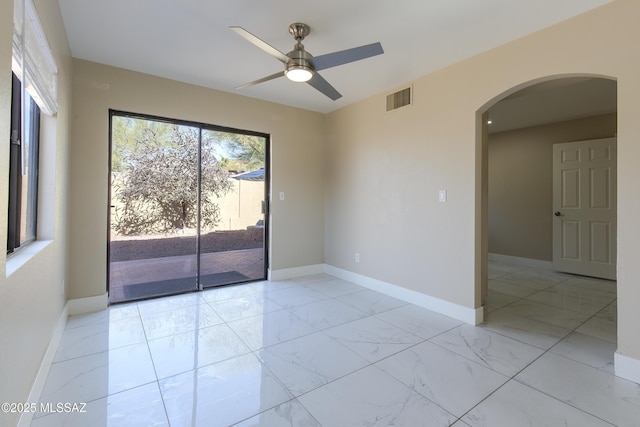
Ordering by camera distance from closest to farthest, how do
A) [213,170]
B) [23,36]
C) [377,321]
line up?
1. [23,36]
2. [377,321]
3. [213,170]

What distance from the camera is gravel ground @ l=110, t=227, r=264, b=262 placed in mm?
4402

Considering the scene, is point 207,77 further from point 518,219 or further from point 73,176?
point 518,219

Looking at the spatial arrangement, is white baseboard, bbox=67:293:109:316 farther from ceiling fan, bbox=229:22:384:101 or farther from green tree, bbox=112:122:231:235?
ceiling fan, bbox=229:22:384:101

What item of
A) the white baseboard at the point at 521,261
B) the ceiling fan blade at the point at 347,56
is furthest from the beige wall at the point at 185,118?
the white baseboard at the point at 521,261

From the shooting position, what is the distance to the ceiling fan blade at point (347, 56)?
2.00 m

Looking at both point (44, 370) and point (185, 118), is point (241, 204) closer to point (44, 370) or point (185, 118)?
point (185, 118)

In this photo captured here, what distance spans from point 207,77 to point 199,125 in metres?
0.62

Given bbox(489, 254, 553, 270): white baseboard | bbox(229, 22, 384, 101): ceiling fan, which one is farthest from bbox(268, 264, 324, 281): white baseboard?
bbox(489, 254, 553, 270): white baseboard

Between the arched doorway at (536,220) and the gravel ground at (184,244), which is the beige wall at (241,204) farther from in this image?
the arched doorway at (536,220)

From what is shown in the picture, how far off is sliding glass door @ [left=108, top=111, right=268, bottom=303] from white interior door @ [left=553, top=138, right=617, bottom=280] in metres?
4.90

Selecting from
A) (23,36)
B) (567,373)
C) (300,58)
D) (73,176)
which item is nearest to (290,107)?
(300,58)

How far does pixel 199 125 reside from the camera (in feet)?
12.3

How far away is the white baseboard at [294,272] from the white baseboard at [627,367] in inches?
136

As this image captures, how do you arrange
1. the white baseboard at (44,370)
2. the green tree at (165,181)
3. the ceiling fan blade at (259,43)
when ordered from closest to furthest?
the white baseboard at (44,370), the ceiling fan blade at (259,43), the green tree at (165,181)
